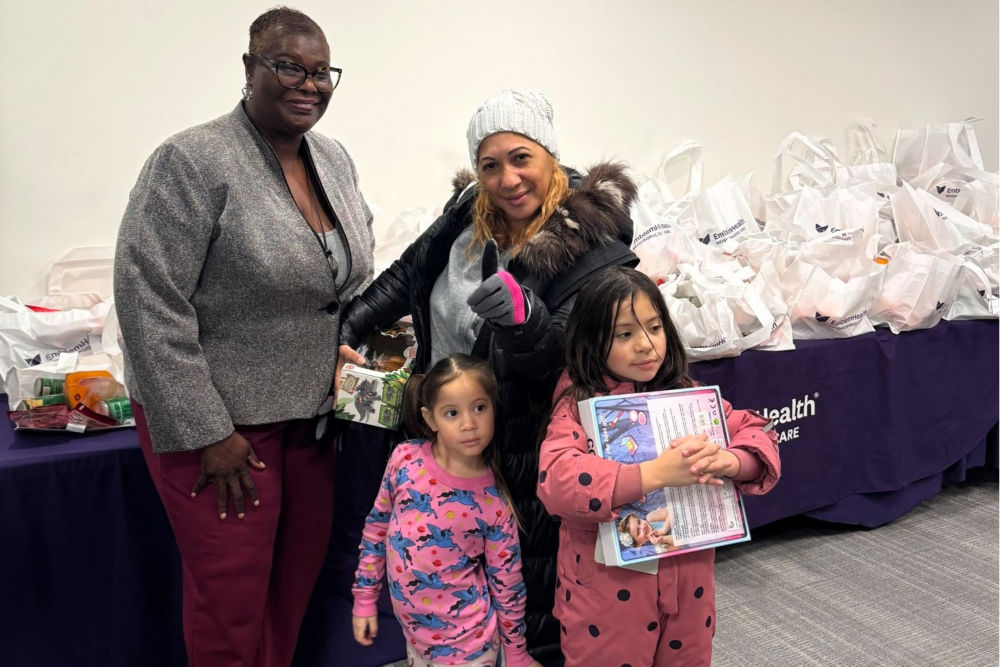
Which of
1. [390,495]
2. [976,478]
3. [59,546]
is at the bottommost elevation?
[976,478]

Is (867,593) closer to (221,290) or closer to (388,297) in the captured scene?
(388,297)

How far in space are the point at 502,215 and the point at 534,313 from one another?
347 millimetres

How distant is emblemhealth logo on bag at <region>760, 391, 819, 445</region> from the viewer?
8.02 ft

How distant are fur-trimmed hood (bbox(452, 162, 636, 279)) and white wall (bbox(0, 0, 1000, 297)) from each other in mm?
1469

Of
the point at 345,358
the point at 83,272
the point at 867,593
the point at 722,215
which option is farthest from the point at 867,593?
the point at 83,272

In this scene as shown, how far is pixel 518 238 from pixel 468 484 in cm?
48

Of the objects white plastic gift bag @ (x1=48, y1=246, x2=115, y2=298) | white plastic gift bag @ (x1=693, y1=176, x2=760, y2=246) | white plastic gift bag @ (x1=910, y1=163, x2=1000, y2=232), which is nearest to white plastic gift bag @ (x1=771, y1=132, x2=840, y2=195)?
white plastic gift bag @ (x1=910, y1=163, x2=1000, y2=232)

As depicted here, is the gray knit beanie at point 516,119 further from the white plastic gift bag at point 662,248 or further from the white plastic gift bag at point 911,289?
the white plastic gift bag at point 911,289

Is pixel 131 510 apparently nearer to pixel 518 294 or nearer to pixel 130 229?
pixel 130 229

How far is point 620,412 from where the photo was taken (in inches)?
50.3

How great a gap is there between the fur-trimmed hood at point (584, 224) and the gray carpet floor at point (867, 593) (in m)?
1.29

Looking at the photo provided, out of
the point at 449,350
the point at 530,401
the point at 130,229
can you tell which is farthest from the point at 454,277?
the point at 130,229

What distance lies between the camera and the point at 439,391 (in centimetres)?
140

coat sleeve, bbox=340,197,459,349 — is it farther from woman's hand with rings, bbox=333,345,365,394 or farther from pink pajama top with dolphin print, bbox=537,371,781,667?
pink pajama top with dolphin print, bbox=537,371,781,667
